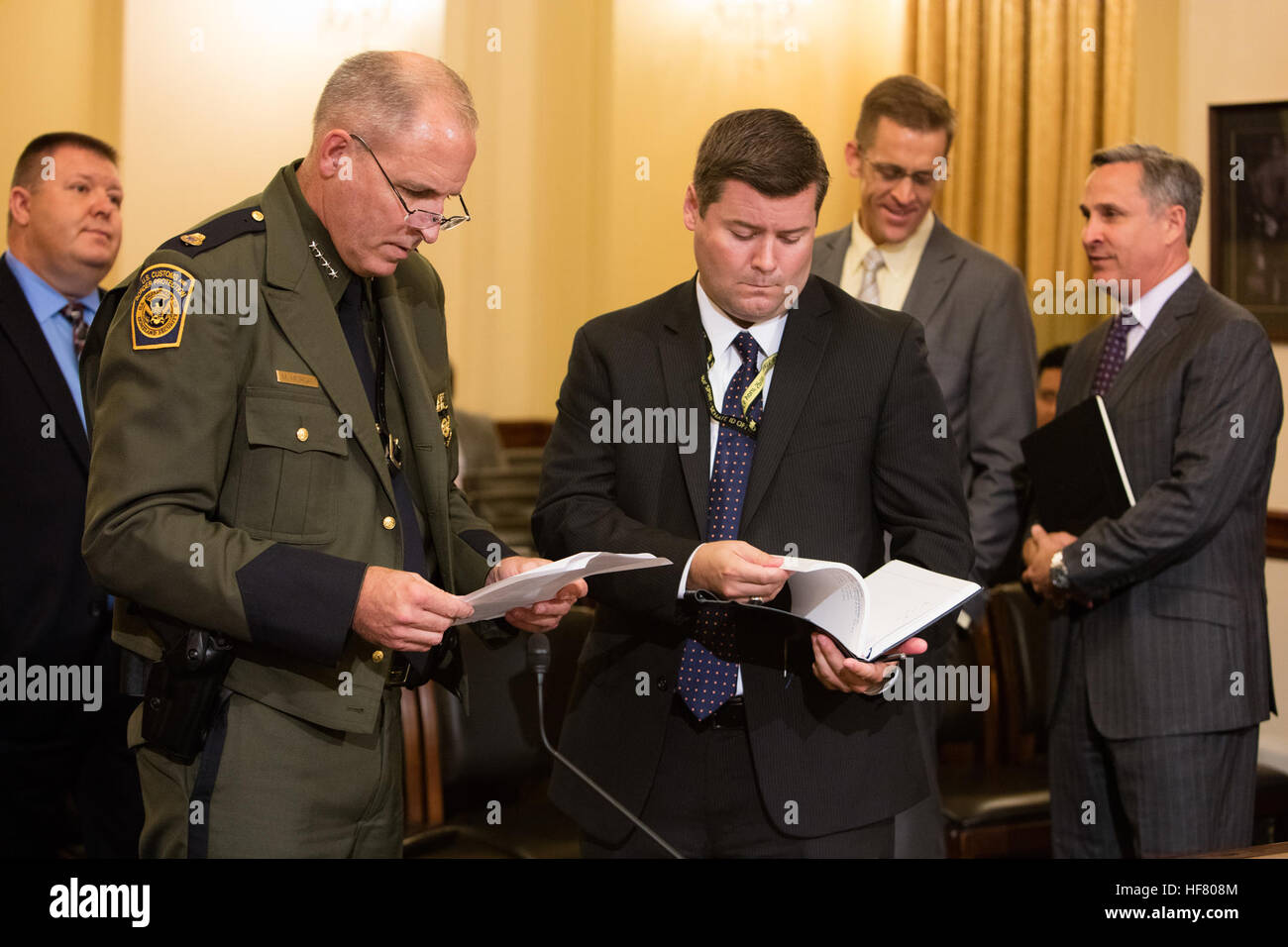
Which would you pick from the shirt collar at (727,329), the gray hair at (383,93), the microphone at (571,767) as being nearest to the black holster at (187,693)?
the microphone at (571,767)

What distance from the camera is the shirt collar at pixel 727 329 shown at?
2.00m

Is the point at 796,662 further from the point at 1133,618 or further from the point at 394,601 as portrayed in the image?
the point at 1133,618

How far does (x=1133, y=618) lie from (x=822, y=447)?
125 cm

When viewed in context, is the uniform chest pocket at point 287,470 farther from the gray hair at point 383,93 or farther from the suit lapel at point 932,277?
the suit lapel at point 932,277

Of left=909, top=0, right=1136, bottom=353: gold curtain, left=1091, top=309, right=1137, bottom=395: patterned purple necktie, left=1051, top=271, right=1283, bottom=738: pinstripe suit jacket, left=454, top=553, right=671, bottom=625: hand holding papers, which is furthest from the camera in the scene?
left=909, top=0, right=1136, bottom=353: gold curtain

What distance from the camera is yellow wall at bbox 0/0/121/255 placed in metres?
5.48

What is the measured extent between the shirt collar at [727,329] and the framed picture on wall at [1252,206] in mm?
3018

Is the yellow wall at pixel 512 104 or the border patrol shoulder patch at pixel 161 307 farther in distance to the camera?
the yellow wall at pixel 512 104

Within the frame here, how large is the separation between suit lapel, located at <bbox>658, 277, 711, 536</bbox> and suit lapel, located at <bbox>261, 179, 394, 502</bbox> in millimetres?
449

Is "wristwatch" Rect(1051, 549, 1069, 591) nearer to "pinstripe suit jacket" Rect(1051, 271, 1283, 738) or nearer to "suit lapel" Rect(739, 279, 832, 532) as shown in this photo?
"pinstripe suit jacket" Rect(1051, 271, 1283, 738)

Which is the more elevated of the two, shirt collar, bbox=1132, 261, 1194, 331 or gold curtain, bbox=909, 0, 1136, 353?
gold curtain, bbox=909, 0, 1136, 353

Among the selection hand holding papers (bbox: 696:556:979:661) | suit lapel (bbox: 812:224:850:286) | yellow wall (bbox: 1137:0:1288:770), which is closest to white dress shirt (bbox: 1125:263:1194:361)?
suit lapel (bbox: 812:224:850:286)
